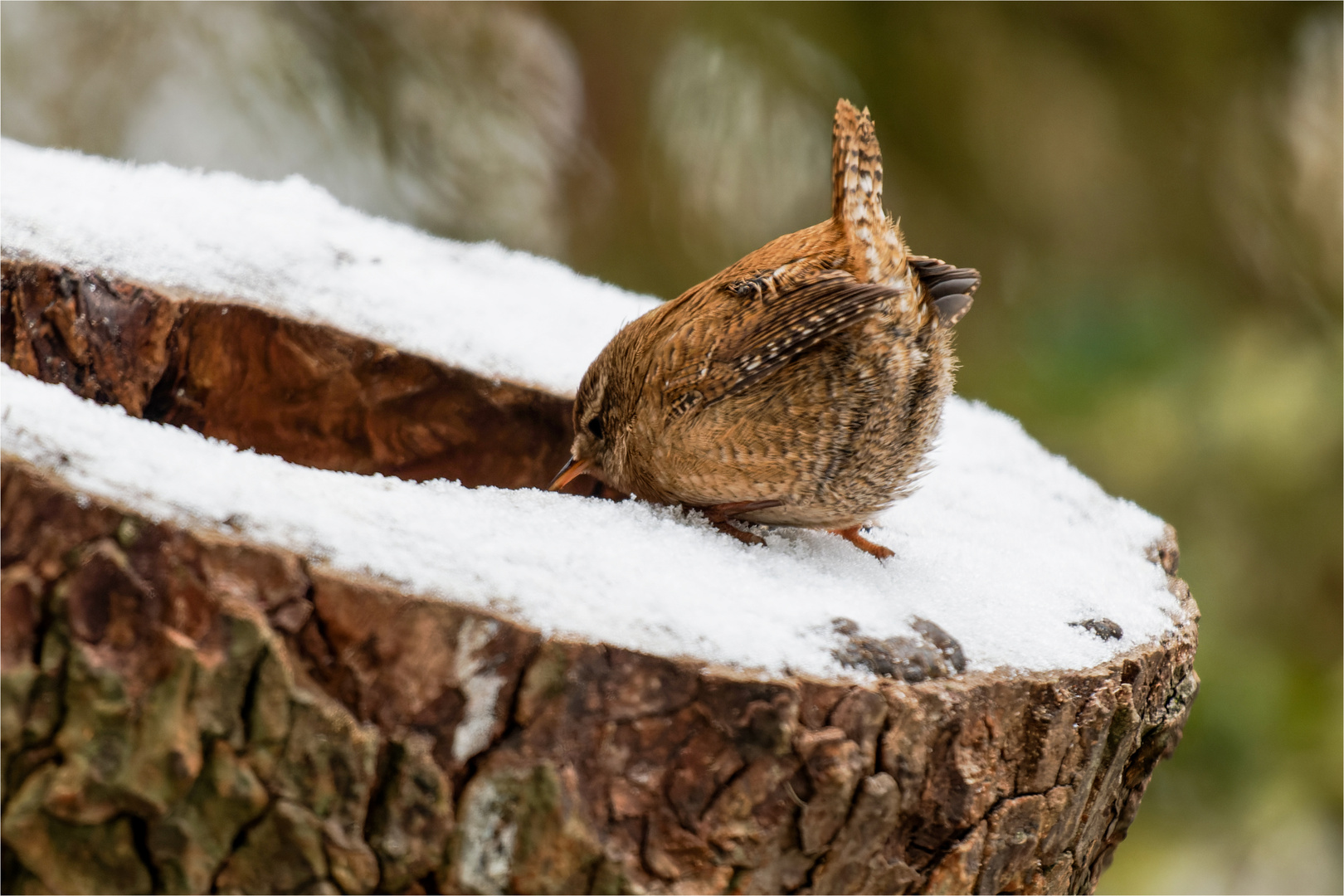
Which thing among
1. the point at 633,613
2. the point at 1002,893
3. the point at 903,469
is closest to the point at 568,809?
the point at 633,613

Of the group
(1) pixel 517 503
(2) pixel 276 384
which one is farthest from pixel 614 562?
(2) pixel 276 384

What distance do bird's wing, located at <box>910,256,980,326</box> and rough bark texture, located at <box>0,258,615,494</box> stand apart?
0.82 meters

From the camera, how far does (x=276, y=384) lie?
7.30 feet

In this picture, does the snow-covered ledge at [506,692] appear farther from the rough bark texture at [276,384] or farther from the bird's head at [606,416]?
the rough bark texture at [276,384]

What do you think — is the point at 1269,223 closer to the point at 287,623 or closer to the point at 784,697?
the point at 784,697

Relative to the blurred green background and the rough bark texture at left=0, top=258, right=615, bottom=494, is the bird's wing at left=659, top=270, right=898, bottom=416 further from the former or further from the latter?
the blurred green background

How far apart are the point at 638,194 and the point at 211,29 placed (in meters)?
1.76

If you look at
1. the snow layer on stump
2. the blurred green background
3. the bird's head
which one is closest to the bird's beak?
the bird's head

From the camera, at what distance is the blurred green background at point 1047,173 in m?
3.70

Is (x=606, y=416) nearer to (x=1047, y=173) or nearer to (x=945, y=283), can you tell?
(x=945, y=283)

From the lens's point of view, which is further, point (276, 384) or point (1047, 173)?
point (1047, 173)

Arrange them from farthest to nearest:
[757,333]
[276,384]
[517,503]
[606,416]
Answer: [276,384], [606,416], [757,333], [517,503]

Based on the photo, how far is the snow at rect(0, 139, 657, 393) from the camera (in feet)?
7.04

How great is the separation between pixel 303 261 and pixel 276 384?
1.11 feet
